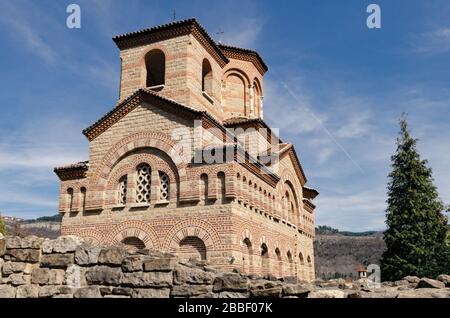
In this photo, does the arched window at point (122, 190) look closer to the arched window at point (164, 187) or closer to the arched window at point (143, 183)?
the arched window at point (143, 183)

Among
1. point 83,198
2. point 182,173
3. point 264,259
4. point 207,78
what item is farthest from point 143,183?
point 207,78

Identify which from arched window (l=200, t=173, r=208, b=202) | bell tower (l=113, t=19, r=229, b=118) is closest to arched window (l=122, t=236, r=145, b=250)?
arched window (l=200, t=173, r=208, b=202)

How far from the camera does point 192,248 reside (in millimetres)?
14766

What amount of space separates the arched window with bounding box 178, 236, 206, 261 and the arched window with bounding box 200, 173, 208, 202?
1.44 metres

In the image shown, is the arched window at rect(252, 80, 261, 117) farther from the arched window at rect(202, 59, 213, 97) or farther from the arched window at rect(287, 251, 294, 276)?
the arched window at rect(287, 251, 294, 276)

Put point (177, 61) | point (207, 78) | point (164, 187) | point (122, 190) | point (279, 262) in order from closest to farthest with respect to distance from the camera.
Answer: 1. point (164, 187)
2. point (122, 190)
3. point (177, 61)
4. point (279, 262)
5. point (207, 78)

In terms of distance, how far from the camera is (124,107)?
1730 centimetres

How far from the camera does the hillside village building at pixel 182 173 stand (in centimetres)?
1476

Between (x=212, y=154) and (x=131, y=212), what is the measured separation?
12.9ft

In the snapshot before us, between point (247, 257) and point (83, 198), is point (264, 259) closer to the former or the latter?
point (247, 257)

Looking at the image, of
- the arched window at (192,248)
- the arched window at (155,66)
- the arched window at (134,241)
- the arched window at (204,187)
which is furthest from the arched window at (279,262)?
the arched window at (155,66)

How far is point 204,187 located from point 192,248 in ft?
7.26

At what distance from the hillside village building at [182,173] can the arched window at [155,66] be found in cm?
10

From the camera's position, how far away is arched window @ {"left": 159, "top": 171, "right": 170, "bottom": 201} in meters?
15.7
